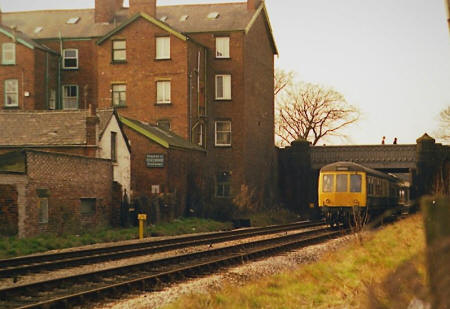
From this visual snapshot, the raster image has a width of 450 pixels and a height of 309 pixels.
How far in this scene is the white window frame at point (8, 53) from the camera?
142ft

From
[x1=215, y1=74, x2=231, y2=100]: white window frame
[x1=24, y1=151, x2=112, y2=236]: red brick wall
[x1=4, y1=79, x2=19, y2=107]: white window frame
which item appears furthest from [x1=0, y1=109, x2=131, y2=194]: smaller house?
[x1=215, y1=74, x2=231, y2=100]: white window frame

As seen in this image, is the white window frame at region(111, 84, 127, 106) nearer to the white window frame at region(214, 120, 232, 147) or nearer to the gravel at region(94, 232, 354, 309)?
the white window frame at region(214, 120, 232, 147)

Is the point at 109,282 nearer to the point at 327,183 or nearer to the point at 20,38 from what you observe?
the point at 327,183

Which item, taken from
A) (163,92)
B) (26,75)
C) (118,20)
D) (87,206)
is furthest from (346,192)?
(118,20)

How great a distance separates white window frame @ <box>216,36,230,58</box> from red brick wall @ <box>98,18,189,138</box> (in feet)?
13.0

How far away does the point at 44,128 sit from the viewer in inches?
1163

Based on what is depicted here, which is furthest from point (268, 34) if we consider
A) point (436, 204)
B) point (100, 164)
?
point (436, 204)

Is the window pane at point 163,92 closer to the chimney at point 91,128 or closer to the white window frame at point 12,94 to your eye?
the white window frame at point 12,94

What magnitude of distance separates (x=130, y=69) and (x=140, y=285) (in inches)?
1269

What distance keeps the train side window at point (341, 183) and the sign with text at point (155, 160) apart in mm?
9311

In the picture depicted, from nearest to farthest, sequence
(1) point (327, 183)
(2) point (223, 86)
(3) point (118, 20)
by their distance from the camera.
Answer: (1) point (327, 183) < (2) point (223, 86) < (3) point (118, 20)

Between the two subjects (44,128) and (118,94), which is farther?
(118,94)

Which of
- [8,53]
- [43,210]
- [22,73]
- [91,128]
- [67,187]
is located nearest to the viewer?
[43,210]

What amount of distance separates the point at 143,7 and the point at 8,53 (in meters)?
9.35
